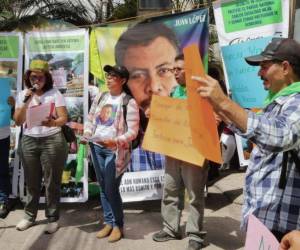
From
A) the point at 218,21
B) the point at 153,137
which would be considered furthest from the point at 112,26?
the point at 153,137

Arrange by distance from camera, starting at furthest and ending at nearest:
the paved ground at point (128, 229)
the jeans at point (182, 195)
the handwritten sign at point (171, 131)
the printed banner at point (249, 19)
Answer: the printed banner at point (249, 19) → the paved ground at point (128, 229) → the jeans at point (182, 195) → the handwritten sign at point (171, 131)

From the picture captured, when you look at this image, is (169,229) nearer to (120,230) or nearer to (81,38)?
(120,230)

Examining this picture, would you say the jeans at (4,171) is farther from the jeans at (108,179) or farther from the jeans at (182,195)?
the jeans at (182,195)

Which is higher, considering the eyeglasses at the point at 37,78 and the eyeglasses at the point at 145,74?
the eyeglasses at the point at 145,74

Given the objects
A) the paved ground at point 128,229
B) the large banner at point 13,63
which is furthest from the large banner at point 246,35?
the large banner at point 13,63

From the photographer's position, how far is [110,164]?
163 inches

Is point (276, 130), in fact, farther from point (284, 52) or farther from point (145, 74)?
point (145, 74)

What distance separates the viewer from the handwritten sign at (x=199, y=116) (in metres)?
1.86

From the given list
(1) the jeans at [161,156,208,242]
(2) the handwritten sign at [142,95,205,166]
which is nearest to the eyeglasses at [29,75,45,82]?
(2) the handwritten sign at [142,95,205,166]

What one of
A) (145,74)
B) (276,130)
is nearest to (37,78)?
(145,74)

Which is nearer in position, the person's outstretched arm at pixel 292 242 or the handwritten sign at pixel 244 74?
the person's outstretched arm at pixel 292 242

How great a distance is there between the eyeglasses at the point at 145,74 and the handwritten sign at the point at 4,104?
1.40 meters

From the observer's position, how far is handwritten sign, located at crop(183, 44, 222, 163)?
73.1 inches

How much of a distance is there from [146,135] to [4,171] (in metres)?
1.93
